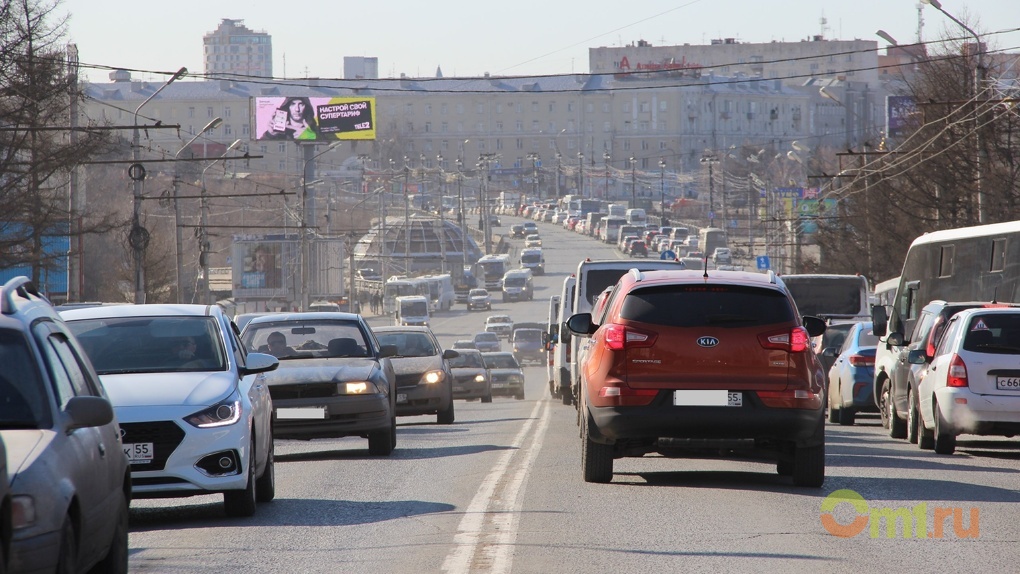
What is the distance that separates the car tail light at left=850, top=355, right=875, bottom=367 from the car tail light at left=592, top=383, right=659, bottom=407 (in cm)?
1281

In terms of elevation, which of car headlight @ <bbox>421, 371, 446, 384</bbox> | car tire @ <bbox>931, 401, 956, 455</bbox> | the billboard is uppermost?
the billboard

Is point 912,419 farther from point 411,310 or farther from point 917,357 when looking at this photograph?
point 411,310

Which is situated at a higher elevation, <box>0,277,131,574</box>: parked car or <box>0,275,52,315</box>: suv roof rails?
<box>0,275,52,315</box>: suv roof rails

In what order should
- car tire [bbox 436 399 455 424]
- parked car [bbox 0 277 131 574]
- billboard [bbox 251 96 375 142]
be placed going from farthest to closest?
1. billboard [bbox 251 96 375 142]
2. car tire [bbox 436 399 455 424]
3. parked car [bbox 0 277 131 574]

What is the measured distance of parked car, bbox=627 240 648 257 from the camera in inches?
4840

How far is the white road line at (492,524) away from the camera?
328 inches

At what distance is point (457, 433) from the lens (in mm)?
20922

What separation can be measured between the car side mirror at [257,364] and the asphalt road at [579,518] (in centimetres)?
99

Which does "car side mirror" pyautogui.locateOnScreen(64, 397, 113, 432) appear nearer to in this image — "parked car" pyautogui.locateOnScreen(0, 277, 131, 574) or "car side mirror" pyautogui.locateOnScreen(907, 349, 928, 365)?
"parked car" pyautogui.locateOnScreen(0, 277, 131, 574)

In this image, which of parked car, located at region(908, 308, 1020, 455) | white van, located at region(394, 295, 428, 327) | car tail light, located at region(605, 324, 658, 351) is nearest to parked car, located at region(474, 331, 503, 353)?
white van, located at region(394, 295, 428, 327)

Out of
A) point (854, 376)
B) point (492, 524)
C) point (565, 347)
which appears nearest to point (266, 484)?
point (492, 524)

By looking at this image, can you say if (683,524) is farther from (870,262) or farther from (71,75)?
(870,262)

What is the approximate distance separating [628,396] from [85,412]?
20.5ft

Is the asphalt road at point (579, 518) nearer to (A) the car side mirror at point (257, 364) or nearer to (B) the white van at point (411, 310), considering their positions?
(A) the car side mirror at point (257, 364)
